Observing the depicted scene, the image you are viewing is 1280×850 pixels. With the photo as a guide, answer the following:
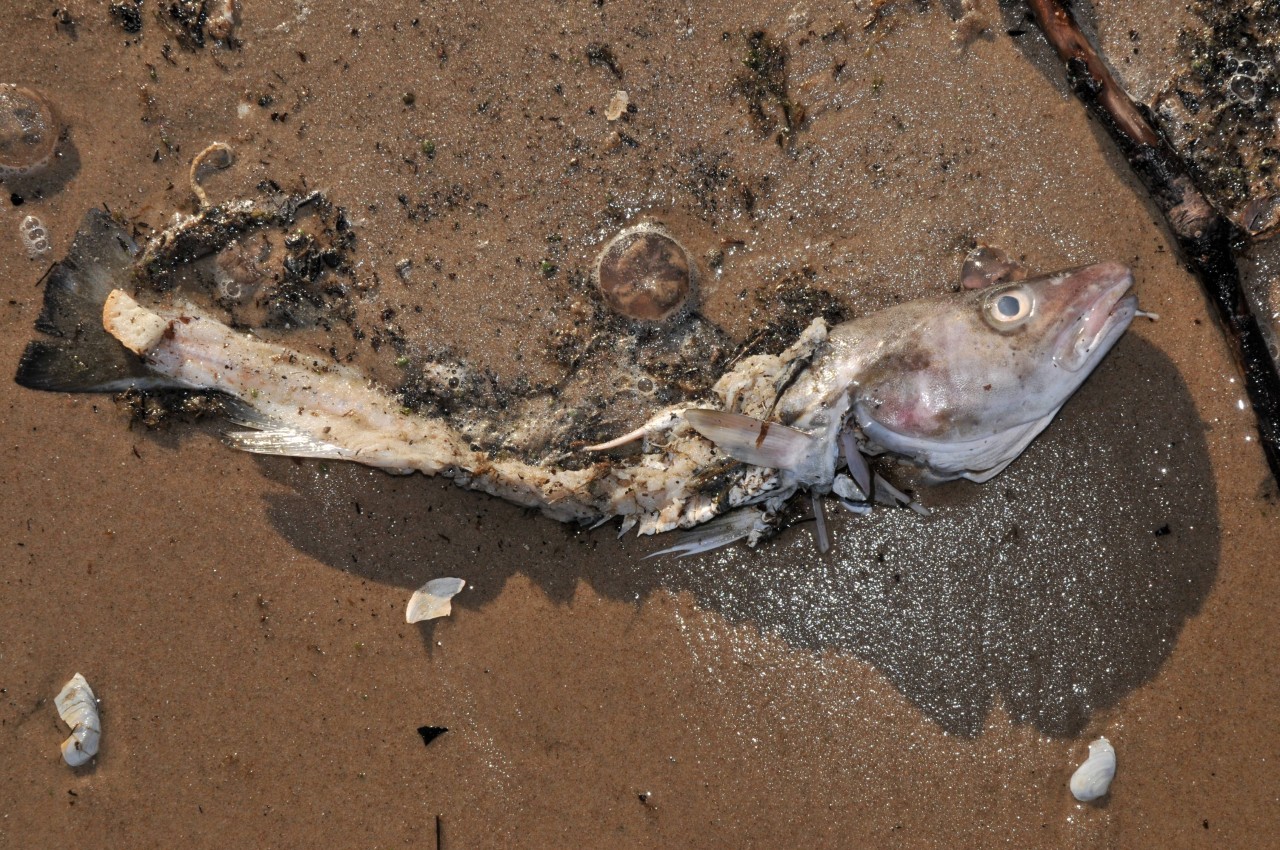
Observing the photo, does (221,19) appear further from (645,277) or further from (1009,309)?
(1009,309)

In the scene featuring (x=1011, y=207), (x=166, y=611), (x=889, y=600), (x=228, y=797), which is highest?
(x=1011, y=207)

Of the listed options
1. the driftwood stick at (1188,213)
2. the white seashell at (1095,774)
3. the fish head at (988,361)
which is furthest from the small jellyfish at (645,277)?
the white seashell at (1095,774)

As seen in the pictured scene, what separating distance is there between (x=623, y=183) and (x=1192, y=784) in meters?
4.65

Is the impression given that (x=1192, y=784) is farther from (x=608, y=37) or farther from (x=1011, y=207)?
(x=608, y=37)

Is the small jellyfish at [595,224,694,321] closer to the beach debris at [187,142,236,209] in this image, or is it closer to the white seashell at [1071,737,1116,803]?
the beach debris at [187,142,236,209]

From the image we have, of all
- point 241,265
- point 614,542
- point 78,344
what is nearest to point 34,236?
point 78,344

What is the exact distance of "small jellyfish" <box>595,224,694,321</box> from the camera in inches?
189

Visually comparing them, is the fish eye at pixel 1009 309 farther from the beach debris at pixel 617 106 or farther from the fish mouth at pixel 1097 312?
the beach debris at pixel 617 106

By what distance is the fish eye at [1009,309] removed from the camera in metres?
4.32

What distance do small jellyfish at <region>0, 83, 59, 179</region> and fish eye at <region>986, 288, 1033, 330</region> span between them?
5.30 meters

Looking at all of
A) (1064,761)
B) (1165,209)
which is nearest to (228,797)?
(1064,761)

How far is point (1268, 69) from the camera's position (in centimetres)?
477

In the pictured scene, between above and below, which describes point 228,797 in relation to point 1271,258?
below

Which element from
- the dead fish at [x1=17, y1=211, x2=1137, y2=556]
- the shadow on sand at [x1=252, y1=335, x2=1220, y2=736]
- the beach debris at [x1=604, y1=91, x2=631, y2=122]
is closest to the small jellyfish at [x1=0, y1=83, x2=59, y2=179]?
the dead fish at [x1=17, y1=211, x2=1137, y2=556]
